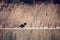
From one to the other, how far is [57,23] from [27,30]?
39 centimetres

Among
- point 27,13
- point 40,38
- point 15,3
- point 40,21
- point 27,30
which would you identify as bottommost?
point 40,38

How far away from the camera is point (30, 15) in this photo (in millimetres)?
1688

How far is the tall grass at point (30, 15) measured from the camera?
1675mm

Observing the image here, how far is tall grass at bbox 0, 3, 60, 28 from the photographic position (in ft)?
5.49

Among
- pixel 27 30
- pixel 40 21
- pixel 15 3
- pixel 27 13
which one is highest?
pixel 15 3

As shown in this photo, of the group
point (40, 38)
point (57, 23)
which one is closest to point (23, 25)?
point (40, 38)

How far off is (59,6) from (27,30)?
0.51 meters

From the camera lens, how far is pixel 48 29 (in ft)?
5.42

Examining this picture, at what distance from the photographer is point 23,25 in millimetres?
1669

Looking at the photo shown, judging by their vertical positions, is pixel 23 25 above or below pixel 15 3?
below

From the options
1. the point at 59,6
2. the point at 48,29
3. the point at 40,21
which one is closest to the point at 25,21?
the point at 40,21

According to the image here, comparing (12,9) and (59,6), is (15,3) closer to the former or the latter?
(12,9)

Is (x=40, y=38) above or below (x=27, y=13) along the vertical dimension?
below

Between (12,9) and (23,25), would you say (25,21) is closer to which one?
(23,25)
